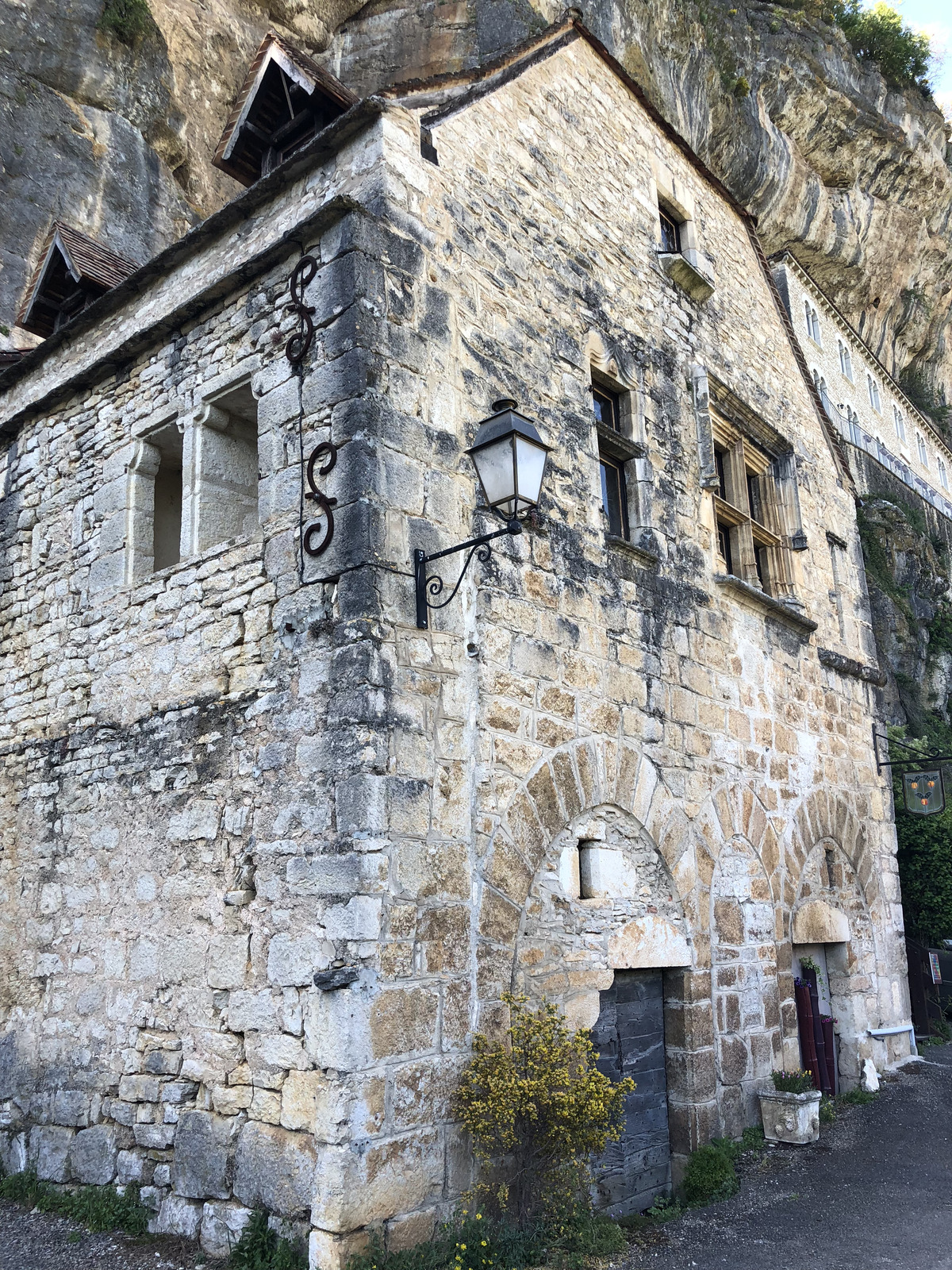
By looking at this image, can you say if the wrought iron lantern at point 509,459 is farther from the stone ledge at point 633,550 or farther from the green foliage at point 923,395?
the green foliage at point 923,395

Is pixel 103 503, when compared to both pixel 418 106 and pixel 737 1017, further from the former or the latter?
pixel 737 1017

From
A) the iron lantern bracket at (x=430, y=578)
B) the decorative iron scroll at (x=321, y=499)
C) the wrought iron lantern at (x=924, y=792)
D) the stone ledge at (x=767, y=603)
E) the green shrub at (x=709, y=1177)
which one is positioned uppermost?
the stone ledge at (x=767, y=603)

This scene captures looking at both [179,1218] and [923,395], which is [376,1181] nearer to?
[179,1218]

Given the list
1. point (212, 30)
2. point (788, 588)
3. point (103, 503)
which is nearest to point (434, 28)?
point (212, 30)

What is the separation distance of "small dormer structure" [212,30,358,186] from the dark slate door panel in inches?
202

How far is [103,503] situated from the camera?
6.00 meters

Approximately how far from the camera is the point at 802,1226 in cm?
511

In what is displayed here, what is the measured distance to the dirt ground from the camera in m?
4.46

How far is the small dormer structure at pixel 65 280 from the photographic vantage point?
7.09 meters

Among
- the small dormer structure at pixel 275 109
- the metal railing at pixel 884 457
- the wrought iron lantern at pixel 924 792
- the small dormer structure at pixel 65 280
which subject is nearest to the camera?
the small dormer structure at pixel 275 109

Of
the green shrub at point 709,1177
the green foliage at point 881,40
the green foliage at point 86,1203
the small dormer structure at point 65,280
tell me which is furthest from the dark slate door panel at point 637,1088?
the green foliage at point 881,40

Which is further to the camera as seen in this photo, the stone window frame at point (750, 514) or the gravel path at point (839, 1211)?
the stone window frame at point (750, 514)

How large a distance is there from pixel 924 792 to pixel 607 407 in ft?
16.7

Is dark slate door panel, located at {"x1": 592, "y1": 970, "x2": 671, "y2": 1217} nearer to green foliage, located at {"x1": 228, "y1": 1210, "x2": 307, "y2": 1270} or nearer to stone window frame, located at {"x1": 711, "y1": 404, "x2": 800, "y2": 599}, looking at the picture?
green foliage, located at {"x1": 228, "y1": 1210, "x2": 307, "y2": 1270}
